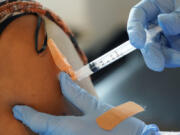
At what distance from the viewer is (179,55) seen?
2.72ft

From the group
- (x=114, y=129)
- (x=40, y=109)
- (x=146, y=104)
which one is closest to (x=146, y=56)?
(x=114, y=129)

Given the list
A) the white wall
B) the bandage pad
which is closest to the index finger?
the bandage pad

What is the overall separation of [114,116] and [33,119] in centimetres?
27

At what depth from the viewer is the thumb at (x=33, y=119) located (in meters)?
0.75

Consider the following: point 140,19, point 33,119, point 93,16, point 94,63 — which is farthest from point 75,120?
point 93,16

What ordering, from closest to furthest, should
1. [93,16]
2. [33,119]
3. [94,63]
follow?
[33,119]
[94,63]
[93,16]

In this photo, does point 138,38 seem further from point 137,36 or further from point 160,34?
point 160,34

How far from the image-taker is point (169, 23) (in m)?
0.80

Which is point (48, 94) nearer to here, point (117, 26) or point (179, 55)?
point (179, 55)

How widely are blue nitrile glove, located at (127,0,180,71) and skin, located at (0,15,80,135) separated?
12.1 inches

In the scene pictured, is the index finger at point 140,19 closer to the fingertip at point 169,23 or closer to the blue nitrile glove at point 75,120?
the fingertip at point 169,23

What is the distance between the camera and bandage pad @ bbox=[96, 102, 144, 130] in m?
0.83

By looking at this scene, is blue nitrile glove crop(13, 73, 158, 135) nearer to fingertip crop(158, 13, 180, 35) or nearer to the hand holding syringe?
the hand holding syringe

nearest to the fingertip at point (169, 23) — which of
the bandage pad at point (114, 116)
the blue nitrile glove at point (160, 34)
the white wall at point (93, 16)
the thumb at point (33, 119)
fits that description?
the blue nitrile glove at point (160, 34)
